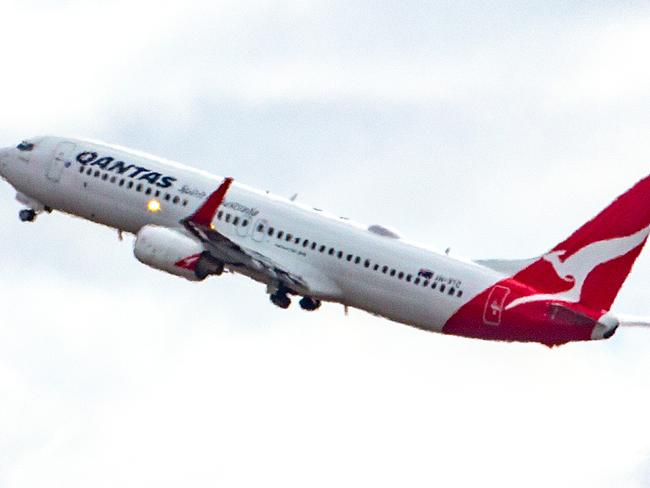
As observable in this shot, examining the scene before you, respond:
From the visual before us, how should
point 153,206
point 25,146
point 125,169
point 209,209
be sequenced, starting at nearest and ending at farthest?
point 209,209, point 153,206, point 125,169, point 25,146

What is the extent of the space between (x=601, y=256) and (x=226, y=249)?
58.5 feet

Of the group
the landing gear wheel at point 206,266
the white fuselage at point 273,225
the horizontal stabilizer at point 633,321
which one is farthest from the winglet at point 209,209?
the horizontal stabilizer at point 633,321

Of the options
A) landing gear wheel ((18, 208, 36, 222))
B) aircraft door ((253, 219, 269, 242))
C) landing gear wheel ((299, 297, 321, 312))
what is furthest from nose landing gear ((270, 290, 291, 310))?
landing gear wheel ((18, 208, 36, 222))

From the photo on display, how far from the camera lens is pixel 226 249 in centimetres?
10469

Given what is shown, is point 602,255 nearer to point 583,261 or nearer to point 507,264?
point 583,261

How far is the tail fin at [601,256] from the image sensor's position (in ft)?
327

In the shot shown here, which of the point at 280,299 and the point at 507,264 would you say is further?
the point at 280,299

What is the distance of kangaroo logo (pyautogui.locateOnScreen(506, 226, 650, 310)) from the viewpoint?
100 metres

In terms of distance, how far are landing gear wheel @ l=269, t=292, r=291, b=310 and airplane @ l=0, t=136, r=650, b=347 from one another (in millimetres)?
49

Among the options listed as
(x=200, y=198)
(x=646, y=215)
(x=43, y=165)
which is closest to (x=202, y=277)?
(x=200, y=198)

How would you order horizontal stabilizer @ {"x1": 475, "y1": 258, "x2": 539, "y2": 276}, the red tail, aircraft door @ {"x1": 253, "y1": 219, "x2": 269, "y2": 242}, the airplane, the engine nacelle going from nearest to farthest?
1. the red tail
2. the airplane
3. horizontal stabilizer @ {"x1": 475, "y1": 258, "x2": 539, "y2": 276}
4. the engine nacelle
5. aircraft door @ {"x1": 253, "y1": 219, "x2": 269, "y2": 242}

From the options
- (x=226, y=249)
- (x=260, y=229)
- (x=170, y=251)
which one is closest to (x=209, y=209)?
(x=226, y=249)

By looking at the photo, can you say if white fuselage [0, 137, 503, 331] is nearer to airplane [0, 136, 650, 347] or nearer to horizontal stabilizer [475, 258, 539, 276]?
airplane [0, 136, 650, 347]

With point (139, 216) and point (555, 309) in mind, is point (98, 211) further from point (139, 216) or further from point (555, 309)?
point (555, 309)
